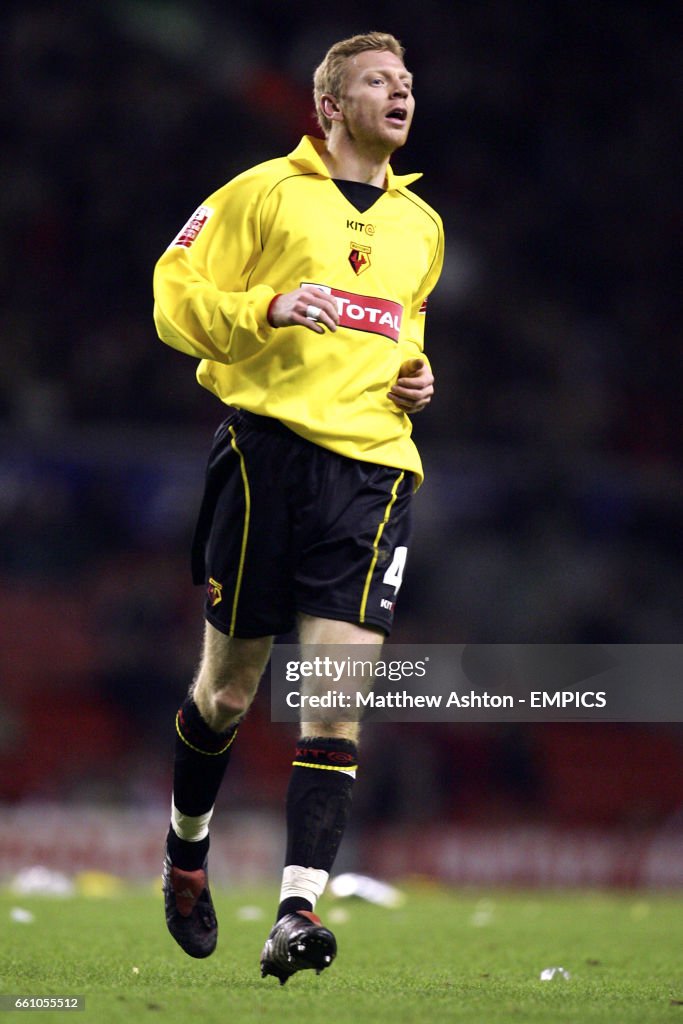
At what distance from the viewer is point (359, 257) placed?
4.04m

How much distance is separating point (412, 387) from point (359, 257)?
1.18ft

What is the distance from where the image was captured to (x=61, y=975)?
3.88 m

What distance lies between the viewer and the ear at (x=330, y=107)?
415cm

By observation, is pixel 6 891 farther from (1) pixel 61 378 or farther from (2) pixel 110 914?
(1) pixel 61 378

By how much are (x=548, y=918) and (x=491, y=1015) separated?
3.57 metres

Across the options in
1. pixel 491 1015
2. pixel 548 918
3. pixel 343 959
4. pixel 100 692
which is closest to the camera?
pixel 491 1015

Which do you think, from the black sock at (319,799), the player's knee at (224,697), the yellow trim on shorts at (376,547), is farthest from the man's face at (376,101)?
the black sock at (319,799)

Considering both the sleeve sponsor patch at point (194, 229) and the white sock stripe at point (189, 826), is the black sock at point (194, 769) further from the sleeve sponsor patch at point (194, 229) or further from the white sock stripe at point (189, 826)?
the sleeve sponsor patch at point (194, 229)

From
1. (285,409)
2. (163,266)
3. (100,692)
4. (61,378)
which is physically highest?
(61,378)

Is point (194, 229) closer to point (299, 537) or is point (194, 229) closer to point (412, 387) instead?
point (412, 387)

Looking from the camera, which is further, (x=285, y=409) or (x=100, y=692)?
(x=100, y=692)

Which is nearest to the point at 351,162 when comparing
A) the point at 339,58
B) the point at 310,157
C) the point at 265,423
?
the point at 310,157

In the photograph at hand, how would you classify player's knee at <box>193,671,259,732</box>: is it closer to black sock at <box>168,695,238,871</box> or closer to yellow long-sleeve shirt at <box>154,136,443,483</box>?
black sock at <box>168,695,238,871</box>

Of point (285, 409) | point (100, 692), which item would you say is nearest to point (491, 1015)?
point (285, 409)
